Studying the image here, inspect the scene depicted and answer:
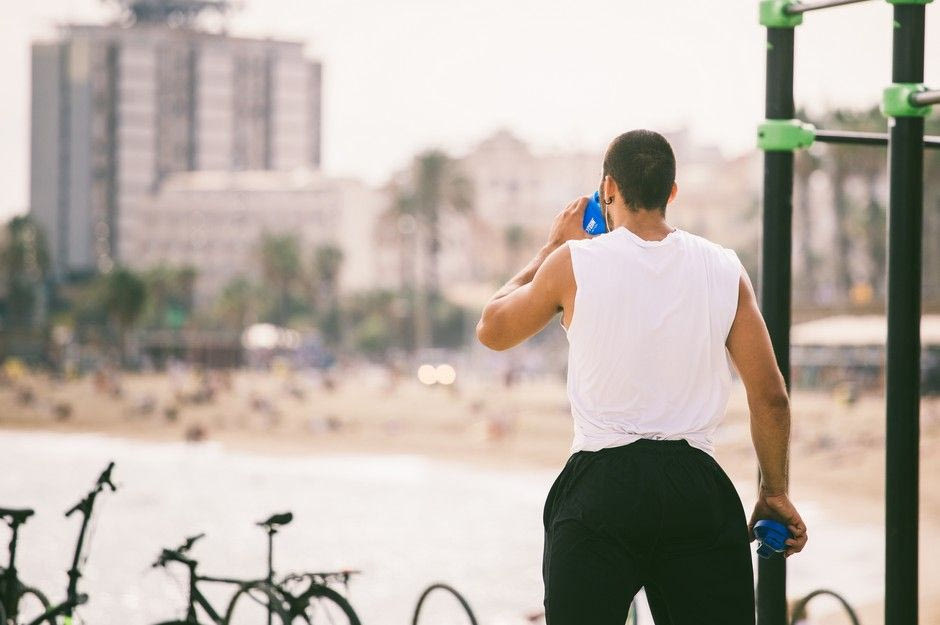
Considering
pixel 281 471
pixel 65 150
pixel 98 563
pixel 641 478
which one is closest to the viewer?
pixel 641 478

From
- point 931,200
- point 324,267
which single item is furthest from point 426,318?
point 931,200

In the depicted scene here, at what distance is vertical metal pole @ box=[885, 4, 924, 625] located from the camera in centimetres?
301

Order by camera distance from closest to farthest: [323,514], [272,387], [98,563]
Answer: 1. [98,563]
2. [323,514]
3. [272,387]

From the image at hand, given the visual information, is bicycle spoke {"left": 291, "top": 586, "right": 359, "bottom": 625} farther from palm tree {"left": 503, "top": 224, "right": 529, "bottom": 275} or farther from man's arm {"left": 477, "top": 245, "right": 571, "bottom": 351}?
palm tree {"left": 503, "top": 224, "right": 529, "bottom": 275}

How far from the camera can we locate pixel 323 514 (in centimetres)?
2888

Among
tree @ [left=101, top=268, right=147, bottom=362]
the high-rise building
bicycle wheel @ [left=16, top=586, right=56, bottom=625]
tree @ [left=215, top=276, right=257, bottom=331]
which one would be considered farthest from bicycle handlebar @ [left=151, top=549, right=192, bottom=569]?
the high-rise building

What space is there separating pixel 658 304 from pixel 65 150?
430ft

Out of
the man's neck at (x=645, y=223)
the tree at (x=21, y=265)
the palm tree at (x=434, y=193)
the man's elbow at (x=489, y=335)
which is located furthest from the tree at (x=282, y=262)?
the man's neck at (x=645, y=223)

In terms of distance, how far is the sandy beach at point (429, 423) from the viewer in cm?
3117

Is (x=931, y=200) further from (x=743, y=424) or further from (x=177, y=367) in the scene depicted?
(x=177, y=367)

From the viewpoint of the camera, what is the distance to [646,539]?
2.32m

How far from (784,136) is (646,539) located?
51.8 inches

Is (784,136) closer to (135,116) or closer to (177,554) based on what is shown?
(177,554)

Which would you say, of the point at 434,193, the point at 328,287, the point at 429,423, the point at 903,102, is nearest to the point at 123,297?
the point at 328,287
